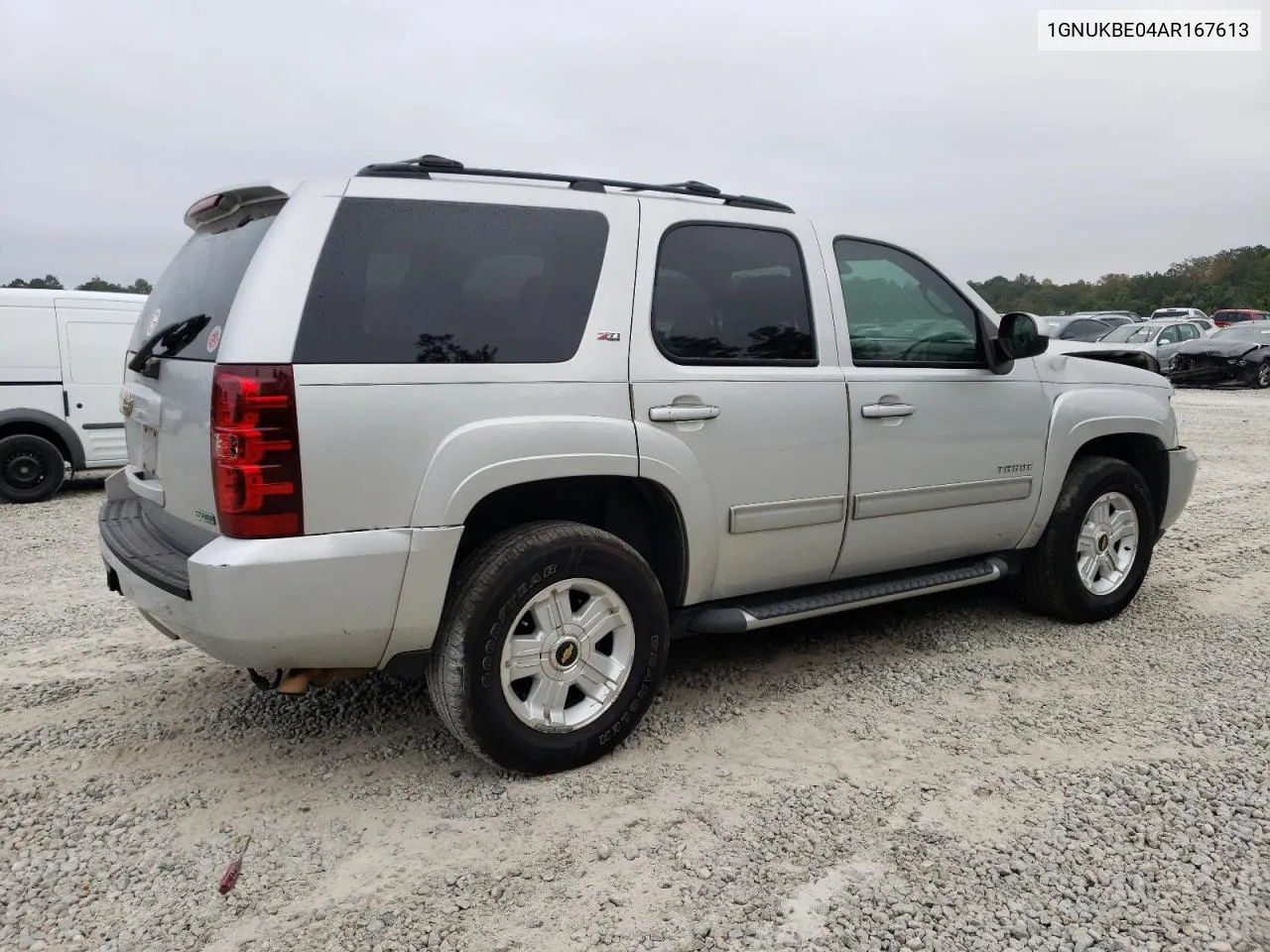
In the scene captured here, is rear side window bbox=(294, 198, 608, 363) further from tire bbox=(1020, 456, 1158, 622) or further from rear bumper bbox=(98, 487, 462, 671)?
tire bbox=(1020, 456, 1158, 622)

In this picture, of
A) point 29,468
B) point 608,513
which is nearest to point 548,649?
point 608,513

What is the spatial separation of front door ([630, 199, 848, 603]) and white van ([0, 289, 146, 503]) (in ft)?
23.2

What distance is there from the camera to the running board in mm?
3566

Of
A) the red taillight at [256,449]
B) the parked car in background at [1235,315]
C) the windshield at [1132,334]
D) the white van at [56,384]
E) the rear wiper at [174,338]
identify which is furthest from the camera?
the parked car in background at [1235,315]

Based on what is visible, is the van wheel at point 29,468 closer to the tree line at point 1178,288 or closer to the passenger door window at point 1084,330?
the passenger door window at point 1084,330

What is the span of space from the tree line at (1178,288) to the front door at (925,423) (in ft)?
162

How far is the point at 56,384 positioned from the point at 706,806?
834cm

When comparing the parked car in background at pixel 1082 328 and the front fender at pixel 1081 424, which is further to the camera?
the parked car in background at pixel 1082 328

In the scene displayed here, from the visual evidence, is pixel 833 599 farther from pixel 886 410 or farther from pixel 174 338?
pixel 174 338

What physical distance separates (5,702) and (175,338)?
1.86m

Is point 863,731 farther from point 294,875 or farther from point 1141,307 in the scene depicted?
point 1141,307

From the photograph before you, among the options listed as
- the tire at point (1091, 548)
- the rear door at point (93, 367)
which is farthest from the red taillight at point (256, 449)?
the rear door at point (93, 367)

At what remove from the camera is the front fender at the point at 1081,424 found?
4.45 meters

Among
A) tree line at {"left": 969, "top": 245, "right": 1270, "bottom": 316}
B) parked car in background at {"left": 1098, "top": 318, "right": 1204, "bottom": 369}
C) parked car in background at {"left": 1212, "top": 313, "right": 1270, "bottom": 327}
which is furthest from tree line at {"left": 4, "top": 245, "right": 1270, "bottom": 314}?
parked car in background at {"left": 1098, "top": 318, "right": 1204, "bottom": 369}
